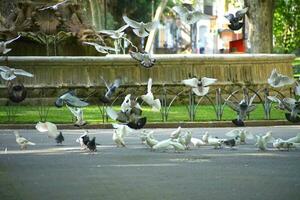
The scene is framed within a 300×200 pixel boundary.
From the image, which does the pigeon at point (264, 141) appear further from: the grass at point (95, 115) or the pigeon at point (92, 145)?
the grass at point (95, 115)

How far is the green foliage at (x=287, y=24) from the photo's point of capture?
41875 mm

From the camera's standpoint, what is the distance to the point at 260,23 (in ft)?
88.6

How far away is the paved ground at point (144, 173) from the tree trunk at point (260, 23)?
1386 cm

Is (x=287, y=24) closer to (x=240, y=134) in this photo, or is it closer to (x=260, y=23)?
(x=260, y=23)

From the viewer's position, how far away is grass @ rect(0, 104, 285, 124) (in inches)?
718

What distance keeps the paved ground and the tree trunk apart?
13.9 metres

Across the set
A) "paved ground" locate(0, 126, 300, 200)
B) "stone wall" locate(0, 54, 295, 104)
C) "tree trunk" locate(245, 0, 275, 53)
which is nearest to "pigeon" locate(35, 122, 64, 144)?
"paved ground" locate(0, 126, 300, 200)

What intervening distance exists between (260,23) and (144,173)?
17.8 m

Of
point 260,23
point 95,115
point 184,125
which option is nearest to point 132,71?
point 95,115

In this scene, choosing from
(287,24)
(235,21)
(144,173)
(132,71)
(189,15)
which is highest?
(287,24)

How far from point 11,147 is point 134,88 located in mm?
9642

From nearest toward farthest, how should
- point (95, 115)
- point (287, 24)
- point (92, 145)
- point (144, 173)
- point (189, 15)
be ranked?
1. point (144, 173)
2. point (92, 145)
3. point (189, 15)
4. point (95, 115)
5. point (287, 24)

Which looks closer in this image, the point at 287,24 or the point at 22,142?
the point at 22,142

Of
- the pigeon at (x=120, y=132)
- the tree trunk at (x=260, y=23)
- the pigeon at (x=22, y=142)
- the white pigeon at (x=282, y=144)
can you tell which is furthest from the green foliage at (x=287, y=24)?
the pigeon at (x=22, y=142)
